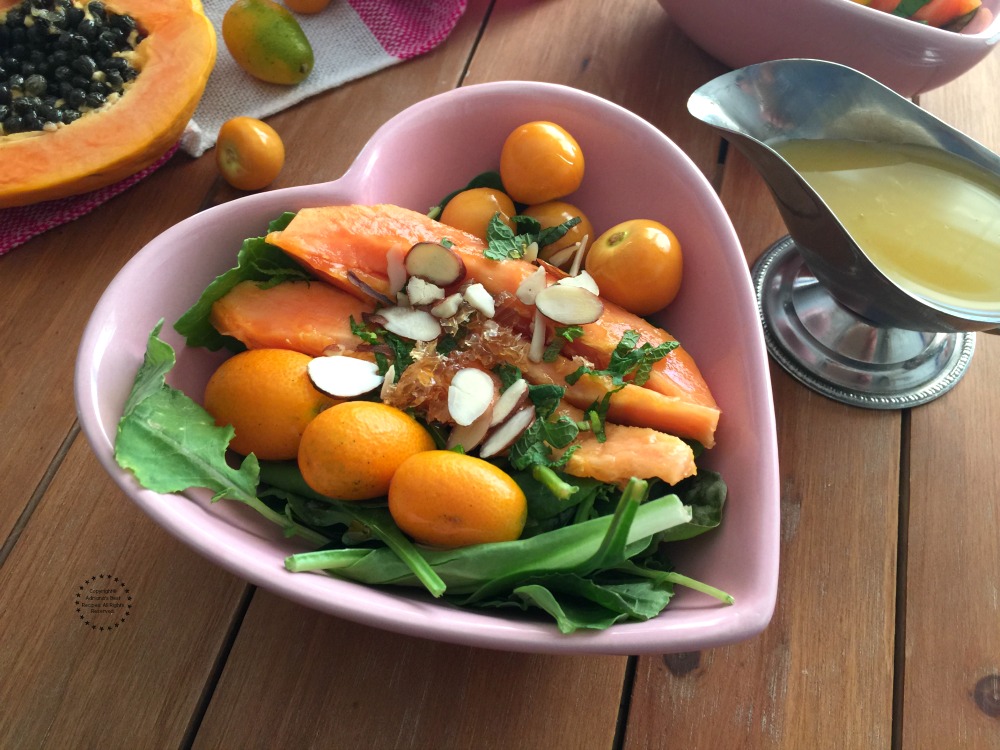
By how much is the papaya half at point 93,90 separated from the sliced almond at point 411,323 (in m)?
0.38

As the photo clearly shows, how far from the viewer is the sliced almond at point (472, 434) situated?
2.03 feet

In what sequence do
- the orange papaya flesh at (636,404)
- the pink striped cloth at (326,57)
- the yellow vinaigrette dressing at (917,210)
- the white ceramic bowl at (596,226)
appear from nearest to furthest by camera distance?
1. the white ceramic bowl at (596,226)
2. the orange papaya flesh at (636,404)
3. the yellow vinaigrette dressing at (917,210)
4. the pink striped cloth at (326,57)

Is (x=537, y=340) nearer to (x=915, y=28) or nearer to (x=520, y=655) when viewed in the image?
(x=520, y=655)

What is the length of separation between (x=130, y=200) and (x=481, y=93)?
0.43m

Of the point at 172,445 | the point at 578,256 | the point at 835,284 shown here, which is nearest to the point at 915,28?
the point at 835,284

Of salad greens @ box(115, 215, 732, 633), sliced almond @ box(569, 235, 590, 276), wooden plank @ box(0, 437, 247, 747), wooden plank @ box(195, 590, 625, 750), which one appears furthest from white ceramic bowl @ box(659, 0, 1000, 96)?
wooden plank @ box(0, 437, 247, 747)

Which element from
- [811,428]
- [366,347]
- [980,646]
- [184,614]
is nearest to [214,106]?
[366,347]

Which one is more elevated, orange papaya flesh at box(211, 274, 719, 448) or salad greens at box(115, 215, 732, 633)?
orange papaya flesh at box(211, 274, 719, 448)

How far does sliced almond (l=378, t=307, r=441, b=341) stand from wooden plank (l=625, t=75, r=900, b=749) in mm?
285

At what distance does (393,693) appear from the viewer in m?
0.62

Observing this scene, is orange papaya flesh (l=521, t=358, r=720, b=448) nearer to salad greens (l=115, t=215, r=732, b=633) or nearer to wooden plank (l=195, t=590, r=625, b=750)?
salad greens (l=115, t=215, r=732, b=633)

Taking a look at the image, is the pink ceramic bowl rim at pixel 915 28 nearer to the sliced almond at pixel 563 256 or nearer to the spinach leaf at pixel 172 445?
the sliced almond at pixel 563 256

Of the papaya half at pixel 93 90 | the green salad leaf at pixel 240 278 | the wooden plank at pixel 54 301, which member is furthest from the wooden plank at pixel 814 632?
the papaya half at pixel 93 90

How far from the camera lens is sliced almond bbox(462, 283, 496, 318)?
667 millimetres
